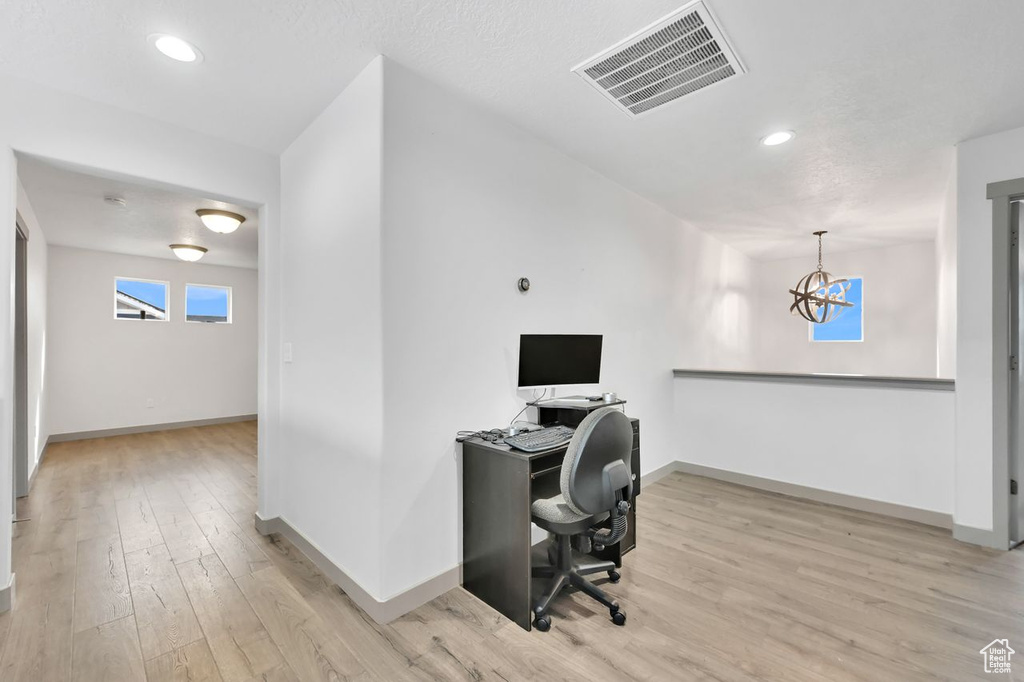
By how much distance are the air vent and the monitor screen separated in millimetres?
1441

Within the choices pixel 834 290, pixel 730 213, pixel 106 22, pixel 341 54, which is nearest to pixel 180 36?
pixel 106 22

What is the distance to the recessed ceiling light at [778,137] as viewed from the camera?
9.66 ft

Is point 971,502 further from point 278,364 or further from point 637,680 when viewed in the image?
point 278,364

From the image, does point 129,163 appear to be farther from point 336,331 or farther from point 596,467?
point 596,467

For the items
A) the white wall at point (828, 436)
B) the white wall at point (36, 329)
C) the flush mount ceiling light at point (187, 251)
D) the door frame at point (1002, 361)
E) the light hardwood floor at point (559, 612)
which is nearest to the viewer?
the light hardwood floor at point (559, 612)

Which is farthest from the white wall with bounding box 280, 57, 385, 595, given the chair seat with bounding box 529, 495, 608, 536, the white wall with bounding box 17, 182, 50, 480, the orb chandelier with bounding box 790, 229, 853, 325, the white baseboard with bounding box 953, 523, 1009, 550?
the orb chandelier with bounding box 790, 229, 853, 325

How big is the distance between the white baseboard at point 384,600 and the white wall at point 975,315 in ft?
11.3

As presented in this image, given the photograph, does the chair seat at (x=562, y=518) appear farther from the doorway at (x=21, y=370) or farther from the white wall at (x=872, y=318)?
the white wall at (x=872, y=318)

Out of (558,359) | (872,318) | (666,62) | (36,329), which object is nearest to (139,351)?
(36,329)

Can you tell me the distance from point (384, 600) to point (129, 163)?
2800 mm

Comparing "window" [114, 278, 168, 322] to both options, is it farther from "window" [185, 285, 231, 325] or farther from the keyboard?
the keyboard

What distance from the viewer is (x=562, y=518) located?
6.89ft

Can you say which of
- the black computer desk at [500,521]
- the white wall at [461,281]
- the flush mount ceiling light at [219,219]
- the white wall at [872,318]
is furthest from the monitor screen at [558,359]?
the white wall at [872,318]

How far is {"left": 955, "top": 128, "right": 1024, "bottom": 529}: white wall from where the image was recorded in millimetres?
2926
